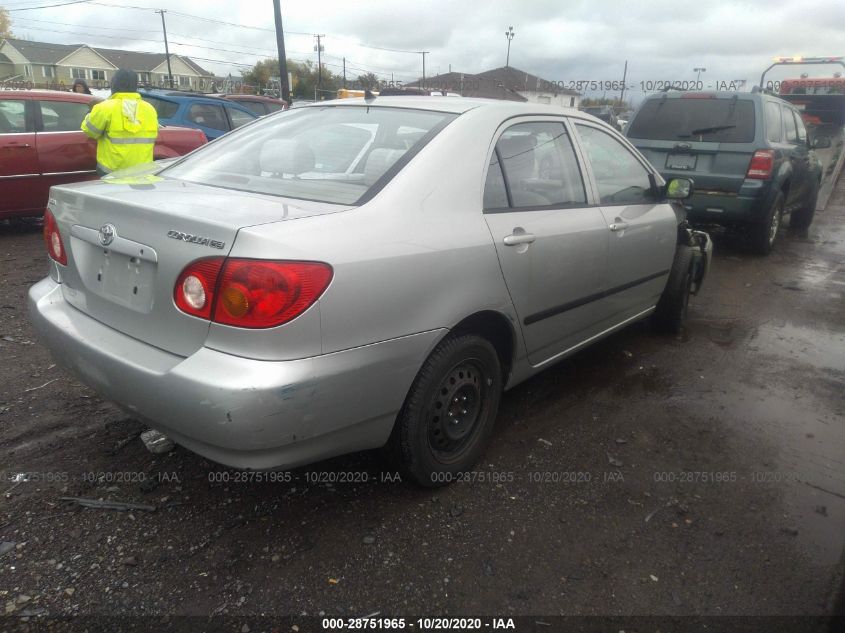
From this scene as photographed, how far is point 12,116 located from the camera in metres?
6.47

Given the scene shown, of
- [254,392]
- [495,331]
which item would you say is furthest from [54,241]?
[495,331]

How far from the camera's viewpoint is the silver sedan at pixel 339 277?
75.2 inches

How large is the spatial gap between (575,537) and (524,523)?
21 cm

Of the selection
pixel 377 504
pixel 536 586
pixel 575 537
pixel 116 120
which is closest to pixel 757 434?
pixel 575 537

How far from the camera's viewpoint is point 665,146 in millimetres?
7305

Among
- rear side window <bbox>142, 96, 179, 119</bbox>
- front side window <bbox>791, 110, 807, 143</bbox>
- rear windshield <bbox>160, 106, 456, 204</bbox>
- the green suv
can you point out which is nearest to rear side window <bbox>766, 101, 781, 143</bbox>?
the green suv

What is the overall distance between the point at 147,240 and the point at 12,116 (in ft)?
19.2

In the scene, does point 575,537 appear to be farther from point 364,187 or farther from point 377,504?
point 364,187

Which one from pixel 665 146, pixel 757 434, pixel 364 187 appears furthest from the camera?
pixel 665 146

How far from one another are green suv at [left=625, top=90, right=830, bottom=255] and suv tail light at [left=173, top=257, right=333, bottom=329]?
6288mm

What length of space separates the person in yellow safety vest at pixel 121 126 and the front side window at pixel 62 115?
1148mm

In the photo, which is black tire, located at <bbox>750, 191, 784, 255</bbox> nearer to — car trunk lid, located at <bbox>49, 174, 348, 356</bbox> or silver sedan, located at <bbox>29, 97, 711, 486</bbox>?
silver sedan, located at <bbox>29, 97, 711, 486</bbox>

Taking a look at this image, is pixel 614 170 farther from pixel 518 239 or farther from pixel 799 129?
pixel 799 129

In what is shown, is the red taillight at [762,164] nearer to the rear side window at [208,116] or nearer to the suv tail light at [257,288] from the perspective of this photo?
the suv tail light at [257,288]
